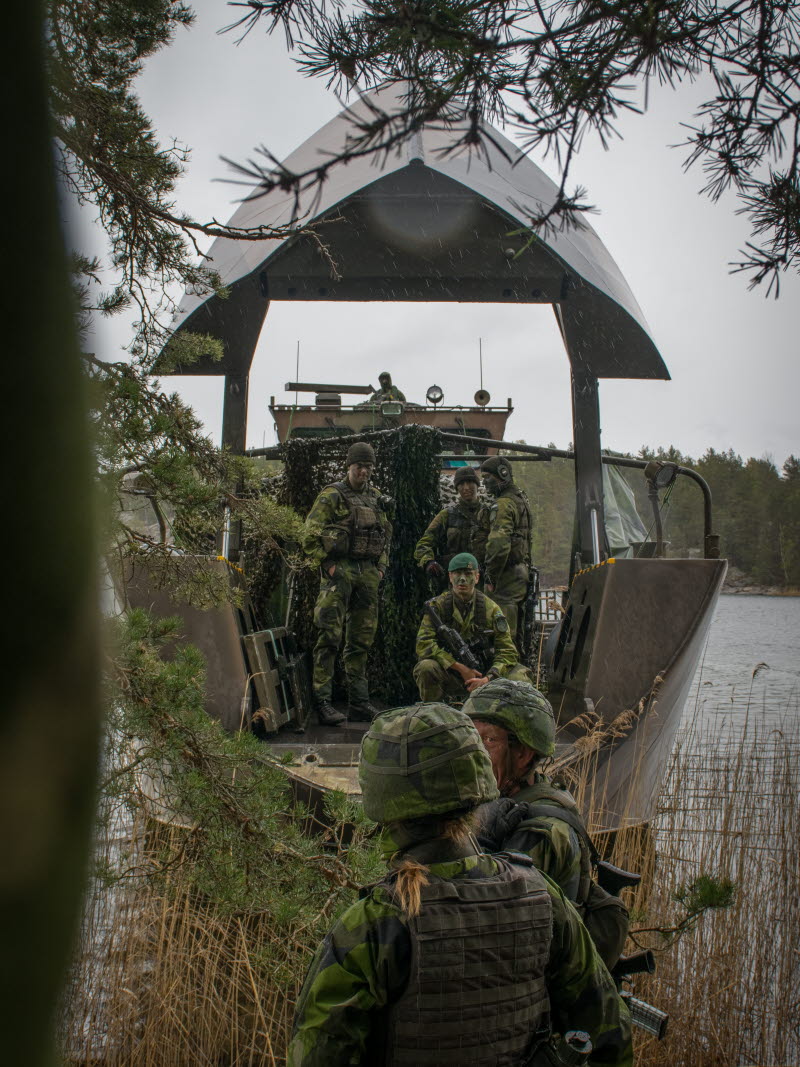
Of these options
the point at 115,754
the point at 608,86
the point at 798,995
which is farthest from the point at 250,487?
the point at 798,995

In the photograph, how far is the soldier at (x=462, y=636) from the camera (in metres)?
4.87

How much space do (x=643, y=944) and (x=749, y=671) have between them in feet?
36.8

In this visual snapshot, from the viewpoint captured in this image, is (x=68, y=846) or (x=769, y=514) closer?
(x=68, y=846)

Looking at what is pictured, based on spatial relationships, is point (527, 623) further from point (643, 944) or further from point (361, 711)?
point (643, 944)

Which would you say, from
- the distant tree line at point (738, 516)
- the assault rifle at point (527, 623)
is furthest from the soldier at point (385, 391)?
the distant tree line at point (738, 516)

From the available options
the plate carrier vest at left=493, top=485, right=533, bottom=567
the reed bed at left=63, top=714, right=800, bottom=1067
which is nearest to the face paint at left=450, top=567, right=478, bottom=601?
the plate carrier vest at left=493, top=485, right=533, bottom=567

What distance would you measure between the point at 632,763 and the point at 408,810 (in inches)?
127

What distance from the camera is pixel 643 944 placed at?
141 inches

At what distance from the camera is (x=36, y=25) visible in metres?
0.51

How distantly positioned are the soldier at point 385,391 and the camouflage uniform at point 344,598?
2861 mm

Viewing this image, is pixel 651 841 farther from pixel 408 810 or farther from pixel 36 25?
pixel 36 25

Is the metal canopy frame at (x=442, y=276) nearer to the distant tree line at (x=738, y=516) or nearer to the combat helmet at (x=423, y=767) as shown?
the combat helmet at (x=423, y=767)

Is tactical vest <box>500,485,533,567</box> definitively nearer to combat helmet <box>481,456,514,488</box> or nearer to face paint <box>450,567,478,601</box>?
combat helmet <box>481,456,514,488</box>

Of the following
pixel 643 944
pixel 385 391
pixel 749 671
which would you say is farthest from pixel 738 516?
pixel 643 944
